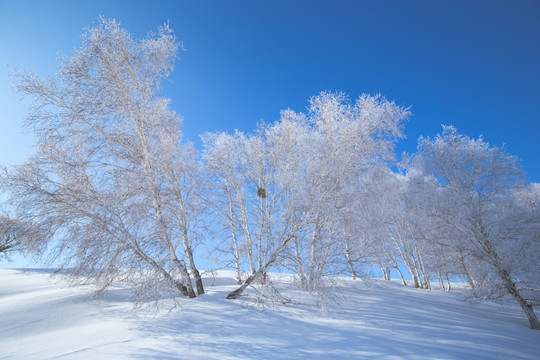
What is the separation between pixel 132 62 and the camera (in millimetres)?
7402

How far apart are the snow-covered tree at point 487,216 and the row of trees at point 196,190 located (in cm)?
4

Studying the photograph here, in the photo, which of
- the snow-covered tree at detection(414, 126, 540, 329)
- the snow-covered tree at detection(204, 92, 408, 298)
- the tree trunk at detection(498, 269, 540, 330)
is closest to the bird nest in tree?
the snow-covered tree at detection(204, 92, 408, 298)

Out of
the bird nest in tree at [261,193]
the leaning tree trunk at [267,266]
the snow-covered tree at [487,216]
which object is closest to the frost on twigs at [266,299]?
the leaning tree trunk at [267,266]

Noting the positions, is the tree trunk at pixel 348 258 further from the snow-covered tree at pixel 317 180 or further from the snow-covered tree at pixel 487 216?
the snow-covered tree at pixel 487 216

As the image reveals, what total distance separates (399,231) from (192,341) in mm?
15241

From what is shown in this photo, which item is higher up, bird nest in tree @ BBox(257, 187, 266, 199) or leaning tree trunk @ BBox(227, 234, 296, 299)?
bird nest in tree @ BBox(257, 187, 266, 199)

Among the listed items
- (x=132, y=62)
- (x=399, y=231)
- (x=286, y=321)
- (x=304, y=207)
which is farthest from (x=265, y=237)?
(x=399, y=231)

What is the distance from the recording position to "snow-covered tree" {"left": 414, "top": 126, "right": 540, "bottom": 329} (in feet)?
26.8

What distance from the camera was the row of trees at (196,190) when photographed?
19.5 ft

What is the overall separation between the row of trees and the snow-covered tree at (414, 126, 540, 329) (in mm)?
40

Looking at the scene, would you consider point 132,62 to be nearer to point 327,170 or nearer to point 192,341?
point 327,170

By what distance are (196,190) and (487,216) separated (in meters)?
9.52

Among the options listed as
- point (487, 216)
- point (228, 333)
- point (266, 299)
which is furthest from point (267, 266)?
point (487, 216)

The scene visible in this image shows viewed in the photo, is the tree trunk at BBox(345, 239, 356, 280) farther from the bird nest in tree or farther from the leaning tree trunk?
the bird nest in tree
